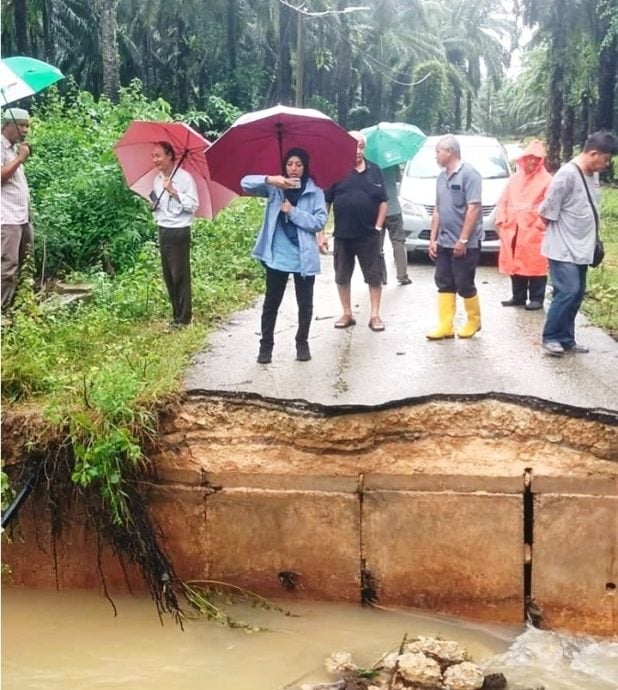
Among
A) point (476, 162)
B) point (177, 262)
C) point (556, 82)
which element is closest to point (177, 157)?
point (177, 262)

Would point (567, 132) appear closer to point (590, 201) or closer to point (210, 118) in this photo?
point (210, 118)

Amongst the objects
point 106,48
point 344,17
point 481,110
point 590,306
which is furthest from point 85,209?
point 481,110

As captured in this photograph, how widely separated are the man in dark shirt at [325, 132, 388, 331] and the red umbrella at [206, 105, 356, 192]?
78 centimetres

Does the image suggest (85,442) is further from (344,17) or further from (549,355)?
(344,17)

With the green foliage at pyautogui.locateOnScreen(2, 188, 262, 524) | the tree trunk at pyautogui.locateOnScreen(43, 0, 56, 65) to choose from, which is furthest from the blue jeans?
the tree trunk at pyautogui.locateOnScreen(43, 0, 56, 65)

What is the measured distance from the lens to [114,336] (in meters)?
7.21

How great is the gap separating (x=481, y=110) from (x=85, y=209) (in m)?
68.3

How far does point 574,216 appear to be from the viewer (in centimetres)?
643

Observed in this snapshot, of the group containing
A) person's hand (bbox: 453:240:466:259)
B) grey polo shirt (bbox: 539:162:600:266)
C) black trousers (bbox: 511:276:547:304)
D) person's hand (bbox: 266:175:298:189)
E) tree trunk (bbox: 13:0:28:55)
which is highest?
tree trunk (bbox: 13:0:28:55)

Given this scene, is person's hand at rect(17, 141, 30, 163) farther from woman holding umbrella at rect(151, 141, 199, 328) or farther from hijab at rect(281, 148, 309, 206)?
hijab at rect(281, 148, 309, 206)

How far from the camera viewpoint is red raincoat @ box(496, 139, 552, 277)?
8.05 metres

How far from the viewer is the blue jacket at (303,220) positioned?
243 inches

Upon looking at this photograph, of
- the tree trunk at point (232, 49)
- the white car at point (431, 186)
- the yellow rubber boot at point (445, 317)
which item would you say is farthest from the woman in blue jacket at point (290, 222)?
the tree trunk at point (232, 49)

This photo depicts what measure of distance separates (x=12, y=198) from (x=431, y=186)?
624cm
